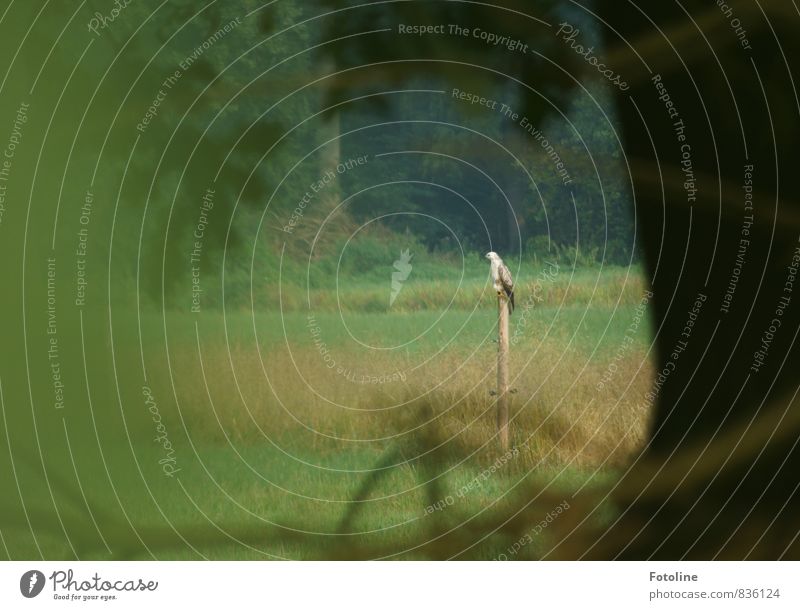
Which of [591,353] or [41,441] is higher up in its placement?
[591,353]

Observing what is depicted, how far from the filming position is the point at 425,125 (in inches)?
241

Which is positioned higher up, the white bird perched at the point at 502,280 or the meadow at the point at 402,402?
the white bird perched at the point at 502,280

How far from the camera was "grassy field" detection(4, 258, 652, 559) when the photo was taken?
599 cm

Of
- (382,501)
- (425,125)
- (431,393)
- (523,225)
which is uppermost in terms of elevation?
(425,125)

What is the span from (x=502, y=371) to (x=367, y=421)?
0.74m

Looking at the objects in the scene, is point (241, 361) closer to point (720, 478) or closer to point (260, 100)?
point (260, 100)

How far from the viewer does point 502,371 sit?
239 inches

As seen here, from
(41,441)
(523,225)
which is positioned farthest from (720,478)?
(41,441)

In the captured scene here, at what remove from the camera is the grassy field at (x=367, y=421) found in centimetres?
599

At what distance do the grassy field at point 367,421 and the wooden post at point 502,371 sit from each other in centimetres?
4

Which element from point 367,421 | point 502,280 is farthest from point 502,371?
point 367,421

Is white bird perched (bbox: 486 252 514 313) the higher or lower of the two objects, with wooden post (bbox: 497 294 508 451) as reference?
higher

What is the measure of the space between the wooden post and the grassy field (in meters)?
0.04

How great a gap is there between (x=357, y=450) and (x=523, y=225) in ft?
4.72
